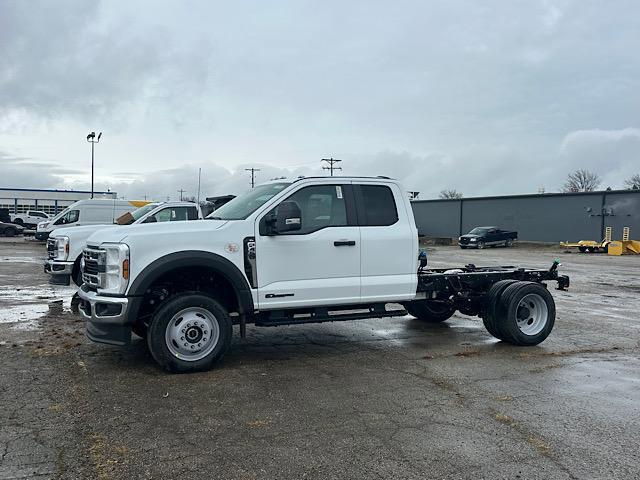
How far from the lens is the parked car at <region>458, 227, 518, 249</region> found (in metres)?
41.9

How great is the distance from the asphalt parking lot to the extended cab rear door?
2.87 ft

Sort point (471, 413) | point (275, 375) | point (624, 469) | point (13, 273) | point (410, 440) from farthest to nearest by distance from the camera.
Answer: point (13, 273), point (275, 375), point (471, 413), point (410, 440), point (624, 469)

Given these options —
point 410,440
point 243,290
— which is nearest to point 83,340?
point 243,290

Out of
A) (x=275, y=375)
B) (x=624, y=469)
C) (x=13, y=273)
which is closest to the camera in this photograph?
(x=624, y=469)

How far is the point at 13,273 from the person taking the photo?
54.6 ft

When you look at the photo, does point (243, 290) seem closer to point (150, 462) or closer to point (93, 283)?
point (93, 283)

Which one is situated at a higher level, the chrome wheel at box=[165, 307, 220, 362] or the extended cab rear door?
the extended cab rear door

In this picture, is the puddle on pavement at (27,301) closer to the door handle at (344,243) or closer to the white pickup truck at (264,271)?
the white pickup truck at (264,271)

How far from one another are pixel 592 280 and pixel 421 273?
12500mm

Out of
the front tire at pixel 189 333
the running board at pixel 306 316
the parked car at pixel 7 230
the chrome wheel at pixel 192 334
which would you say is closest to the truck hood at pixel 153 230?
the front tire at pixel 189 333

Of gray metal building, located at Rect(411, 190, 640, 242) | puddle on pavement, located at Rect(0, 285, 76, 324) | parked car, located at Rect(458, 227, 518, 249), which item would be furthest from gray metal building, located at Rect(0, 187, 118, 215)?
puddle on pavement, located at Rect(0, 285, 76, 324)

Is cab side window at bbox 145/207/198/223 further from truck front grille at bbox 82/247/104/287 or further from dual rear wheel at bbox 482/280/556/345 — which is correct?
dual rear wheel at bbox 482/280/556/345

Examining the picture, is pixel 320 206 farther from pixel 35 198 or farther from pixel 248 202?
pixel 35 198

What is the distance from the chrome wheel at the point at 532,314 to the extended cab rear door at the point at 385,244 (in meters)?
1.77
